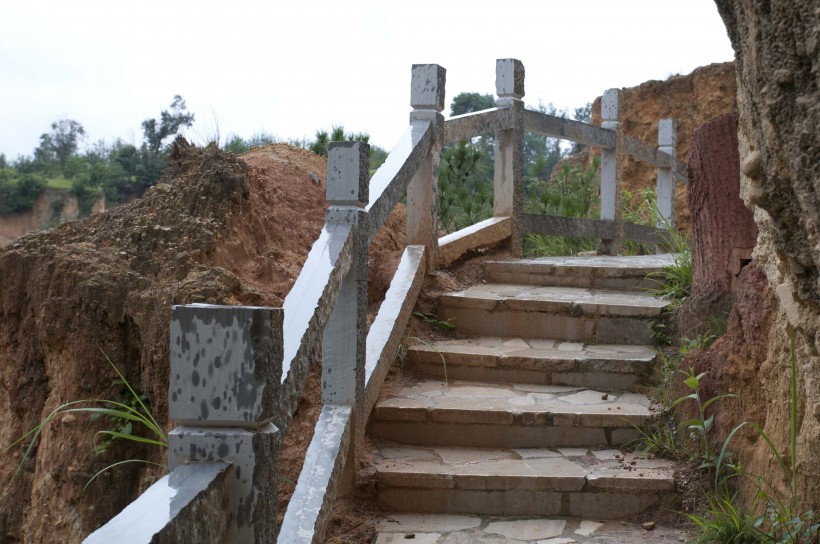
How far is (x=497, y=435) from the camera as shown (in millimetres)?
3879

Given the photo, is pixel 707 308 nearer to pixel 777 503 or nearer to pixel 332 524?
pixel 777 503

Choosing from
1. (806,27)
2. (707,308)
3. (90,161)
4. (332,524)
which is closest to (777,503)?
(707,308)

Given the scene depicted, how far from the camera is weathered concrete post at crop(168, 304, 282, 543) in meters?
1.66

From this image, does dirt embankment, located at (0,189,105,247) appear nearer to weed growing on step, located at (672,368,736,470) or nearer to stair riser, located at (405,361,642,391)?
stair riser, located at (405,361,642,391)

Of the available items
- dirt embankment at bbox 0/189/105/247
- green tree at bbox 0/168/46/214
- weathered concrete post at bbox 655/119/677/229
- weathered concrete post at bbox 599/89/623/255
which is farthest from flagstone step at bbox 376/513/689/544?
green tree at bbox 0/168/46/214

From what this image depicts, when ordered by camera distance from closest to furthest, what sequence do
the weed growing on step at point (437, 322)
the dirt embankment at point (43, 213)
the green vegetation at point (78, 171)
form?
1. the weed growing on step at point (437, 322)
2. the green vegetation at point (78, 171)
3. the dirt embankment at point (43, 213)

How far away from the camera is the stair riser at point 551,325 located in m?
4.71

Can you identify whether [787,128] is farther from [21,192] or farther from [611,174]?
[21,192]

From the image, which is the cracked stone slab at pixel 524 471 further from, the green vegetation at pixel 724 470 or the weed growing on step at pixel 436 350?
the weed growing on step at pixel 436 350

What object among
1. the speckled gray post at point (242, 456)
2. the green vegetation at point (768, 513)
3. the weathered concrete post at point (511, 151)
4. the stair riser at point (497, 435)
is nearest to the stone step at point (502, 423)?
the stair riser at point (497, 435)

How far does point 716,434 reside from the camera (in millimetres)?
3477

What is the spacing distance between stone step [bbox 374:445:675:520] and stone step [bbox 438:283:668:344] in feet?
4.14

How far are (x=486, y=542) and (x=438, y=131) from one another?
262 cm

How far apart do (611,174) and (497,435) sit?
4144 millimetres
